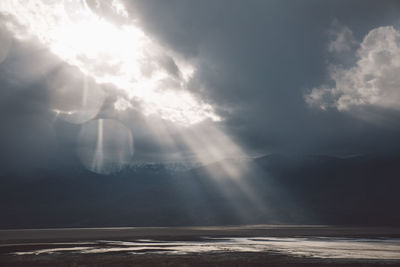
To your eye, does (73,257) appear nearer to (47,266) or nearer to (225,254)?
(47,266)

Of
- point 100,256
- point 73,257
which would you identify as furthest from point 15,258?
point 100,256

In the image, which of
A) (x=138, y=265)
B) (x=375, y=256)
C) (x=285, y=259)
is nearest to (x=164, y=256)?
(x=138, y=265)

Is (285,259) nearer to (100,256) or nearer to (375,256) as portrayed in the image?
(375,256)

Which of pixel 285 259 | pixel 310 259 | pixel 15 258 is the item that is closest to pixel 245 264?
pixel 285 259

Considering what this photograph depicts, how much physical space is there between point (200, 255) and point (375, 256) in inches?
1239

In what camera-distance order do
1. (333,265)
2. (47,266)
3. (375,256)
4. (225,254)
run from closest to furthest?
1. (333,265)
2. (47,266)
3. (375,256)
4. (225,254)

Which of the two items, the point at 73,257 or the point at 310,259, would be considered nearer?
the point at 310,259

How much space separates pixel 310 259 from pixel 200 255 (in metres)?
19.9

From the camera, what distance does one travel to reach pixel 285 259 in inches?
2435

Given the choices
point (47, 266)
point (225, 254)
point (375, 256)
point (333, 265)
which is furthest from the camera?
point (225, 254)

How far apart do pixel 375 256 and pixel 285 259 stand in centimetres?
1716

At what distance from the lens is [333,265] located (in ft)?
179

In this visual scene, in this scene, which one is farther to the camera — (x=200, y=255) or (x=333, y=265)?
(x=200, y=255)

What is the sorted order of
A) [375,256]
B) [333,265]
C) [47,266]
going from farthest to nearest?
[375,256], [47,266], [333,265]
